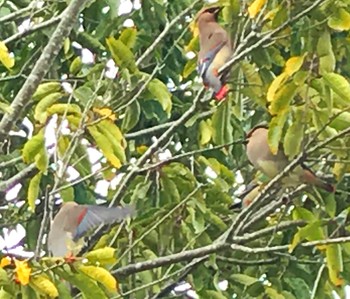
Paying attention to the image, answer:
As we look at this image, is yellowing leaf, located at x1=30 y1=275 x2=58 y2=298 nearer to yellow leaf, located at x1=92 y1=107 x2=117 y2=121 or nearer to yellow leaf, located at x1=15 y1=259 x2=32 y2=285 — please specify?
yellow leaf, located at x1=15 y1=259 x2=32 y2=285

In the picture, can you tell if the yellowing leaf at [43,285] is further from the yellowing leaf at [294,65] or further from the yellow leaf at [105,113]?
the yellowing leaf at [294,65]

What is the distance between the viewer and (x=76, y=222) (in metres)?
4.01

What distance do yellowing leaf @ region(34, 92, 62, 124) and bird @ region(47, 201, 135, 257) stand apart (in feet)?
1.30

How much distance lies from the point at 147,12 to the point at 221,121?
4.00 feet

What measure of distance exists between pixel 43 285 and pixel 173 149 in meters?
2.59

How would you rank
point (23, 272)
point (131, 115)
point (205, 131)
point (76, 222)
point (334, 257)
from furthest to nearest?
point (205, 131) < point (131, 115) < point (76, 222) < point (334, 257) < point (23, 272)

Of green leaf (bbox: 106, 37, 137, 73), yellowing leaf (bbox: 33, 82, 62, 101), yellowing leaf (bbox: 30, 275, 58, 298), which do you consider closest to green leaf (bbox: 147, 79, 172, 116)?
green leaf (bbox: 106, 37, 137, 73)

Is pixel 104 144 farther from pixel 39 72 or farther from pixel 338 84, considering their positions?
pixel 338 84

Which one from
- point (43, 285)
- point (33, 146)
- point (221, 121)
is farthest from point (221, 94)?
point (43, 285)

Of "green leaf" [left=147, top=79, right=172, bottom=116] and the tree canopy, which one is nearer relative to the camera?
the tree canopy

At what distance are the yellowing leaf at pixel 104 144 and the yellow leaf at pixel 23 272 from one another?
2.59ft

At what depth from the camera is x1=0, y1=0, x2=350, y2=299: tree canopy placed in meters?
3.54

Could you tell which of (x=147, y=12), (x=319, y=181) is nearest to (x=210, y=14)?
(x=147, y=12)

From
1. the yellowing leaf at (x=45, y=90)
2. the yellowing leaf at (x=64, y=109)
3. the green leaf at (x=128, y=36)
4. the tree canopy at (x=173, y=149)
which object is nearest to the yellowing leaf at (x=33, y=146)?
the tree canopy at (x=173, y=149)
